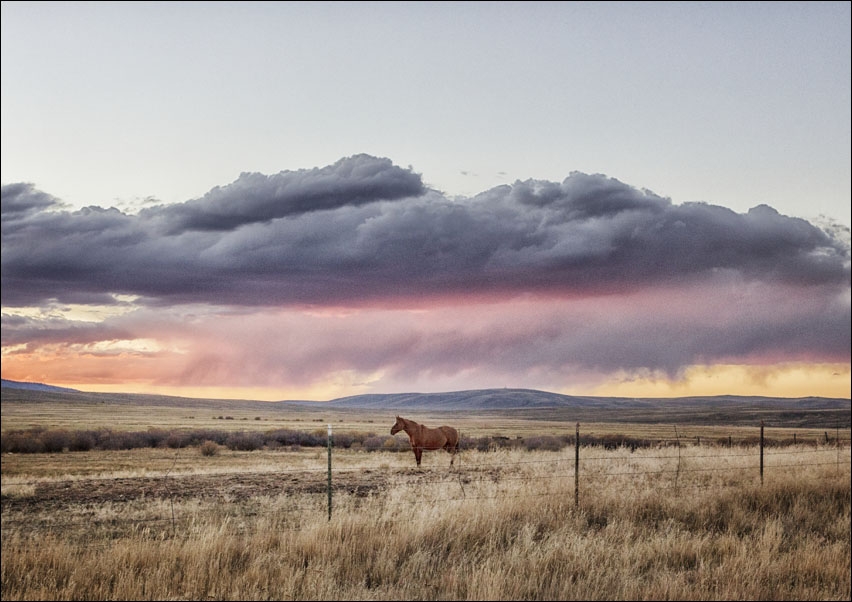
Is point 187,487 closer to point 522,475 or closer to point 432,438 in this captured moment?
point 432,438

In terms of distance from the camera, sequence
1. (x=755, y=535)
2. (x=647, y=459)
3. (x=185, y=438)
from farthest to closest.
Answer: (x=185, y=438) → (x=647, y=459) → (x=755, y=535)

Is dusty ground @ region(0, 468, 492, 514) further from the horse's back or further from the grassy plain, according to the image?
the horse's back

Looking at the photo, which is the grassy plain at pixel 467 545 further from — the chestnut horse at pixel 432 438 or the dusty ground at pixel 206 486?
the chestnut horse at pixel 432 438

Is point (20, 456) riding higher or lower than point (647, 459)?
lower

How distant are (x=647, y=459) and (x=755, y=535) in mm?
15803

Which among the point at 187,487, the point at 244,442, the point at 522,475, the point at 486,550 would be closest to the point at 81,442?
the point at 244,442

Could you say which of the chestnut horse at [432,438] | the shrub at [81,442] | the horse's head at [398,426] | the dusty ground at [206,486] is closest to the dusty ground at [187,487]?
the dusty ground at [206,486]

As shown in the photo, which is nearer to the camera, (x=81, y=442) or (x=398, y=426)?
(x=398, y=426)

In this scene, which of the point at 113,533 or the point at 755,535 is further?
the point at 113,533

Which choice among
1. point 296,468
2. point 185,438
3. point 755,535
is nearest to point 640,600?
point 755,535

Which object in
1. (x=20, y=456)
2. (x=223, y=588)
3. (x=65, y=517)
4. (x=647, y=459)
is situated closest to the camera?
(x=223, y=588)

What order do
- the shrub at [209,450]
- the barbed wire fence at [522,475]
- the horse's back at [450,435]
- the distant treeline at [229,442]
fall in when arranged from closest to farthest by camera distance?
the barbed wire fence at [522,475] → the horse's back at [450,435] → the shrub at [209,450] → the distant treeline at [229,442]

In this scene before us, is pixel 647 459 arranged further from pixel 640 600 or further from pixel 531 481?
pixel 640 600

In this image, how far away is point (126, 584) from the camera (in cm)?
820
